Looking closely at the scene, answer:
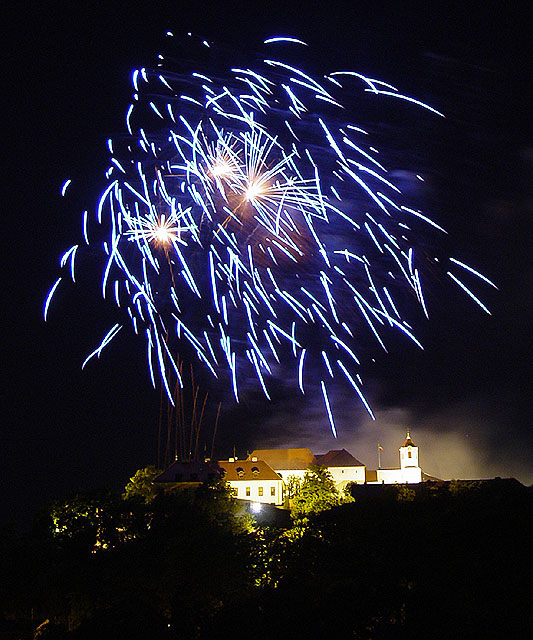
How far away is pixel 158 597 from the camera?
29484 millimetres

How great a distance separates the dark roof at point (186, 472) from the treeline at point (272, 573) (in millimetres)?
30183

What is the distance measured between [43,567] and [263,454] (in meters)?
75.8

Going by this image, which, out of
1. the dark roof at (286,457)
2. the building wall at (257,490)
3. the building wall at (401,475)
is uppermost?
the dark roof at (286,457)

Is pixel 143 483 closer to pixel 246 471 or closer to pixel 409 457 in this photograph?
pixel 246 471

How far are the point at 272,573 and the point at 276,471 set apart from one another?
78.4m

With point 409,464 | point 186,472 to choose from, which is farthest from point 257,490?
point 409,464

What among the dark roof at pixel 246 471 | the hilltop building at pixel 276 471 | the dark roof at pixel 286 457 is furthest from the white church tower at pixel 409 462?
the dark roof at pixel 246 471

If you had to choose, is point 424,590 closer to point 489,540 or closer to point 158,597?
point 489,540

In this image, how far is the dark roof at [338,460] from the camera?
336 ft

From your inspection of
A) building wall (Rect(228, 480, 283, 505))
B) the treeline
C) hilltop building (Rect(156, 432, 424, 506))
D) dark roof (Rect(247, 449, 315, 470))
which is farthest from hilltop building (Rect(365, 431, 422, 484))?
the treeline

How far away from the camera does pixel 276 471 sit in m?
105

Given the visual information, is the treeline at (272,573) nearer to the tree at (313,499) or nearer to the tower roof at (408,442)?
the tree at (313,499)

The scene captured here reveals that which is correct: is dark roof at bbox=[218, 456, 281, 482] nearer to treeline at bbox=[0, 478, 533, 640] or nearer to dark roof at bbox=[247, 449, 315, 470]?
dark roof at bbox=[247, 449, 315, 470]

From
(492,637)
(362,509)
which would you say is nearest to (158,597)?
(362,509)
